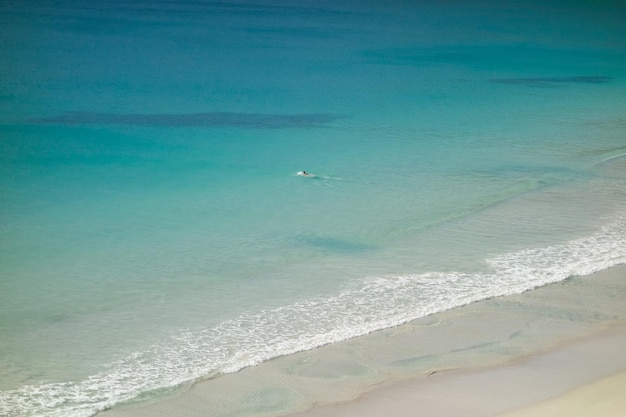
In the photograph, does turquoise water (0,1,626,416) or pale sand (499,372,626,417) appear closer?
pale sand (499,372,626,417)

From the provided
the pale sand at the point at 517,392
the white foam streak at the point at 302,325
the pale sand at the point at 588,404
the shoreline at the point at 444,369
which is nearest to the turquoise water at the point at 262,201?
the white foam streak at the point at 302,325

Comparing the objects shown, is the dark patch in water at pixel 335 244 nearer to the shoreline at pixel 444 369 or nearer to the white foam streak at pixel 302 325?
the white foam streak at pixel 302 325

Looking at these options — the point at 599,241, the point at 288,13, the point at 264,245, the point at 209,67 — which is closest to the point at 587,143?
the point at 599,241

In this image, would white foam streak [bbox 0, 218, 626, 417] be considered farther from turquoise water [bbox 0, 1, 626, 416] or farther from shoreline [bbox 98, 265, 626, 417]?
shoreline [bbox 98, 265, 626, 417]

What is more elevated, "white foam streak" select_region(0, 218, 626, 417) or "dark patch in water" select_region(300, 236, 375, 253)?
"dark patch in water" select_region(300, 236, 375, 253)

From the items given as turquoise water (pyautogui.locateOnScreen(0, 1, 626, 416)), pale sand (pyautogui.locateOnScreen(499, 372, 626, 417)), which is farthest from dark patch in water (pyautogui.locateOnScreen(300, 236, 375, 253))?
pale sand (pyautogui.locateOnScreen(499, 372, 626, 417))

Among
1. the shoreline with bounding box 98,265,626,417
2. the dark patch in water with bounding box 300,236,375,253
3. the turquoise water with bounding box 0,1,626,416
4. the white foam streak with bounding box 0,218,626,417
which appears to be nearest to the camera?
the shoreline with bounding box 98,265,626,417

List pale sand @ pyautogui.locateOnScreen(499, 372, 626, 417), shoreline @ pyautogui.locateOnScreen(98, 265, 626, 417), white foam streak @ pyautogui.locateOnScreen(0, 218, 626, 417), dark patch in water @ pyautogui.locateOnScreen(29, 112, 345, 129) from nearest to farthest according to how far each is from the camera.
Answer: pale sand @ pyautogui.locateOnScreen(499, 372, 626, 417) → shoreline @ pyautogui.locateOnScreen(98, 265, 626, 417) → white foam streak @ pyautogui.locateOnScreen(0, 218, 626, 417) → dark patch in water @ pyautogui.locateOnScreen(29, 112, 345, 129)
